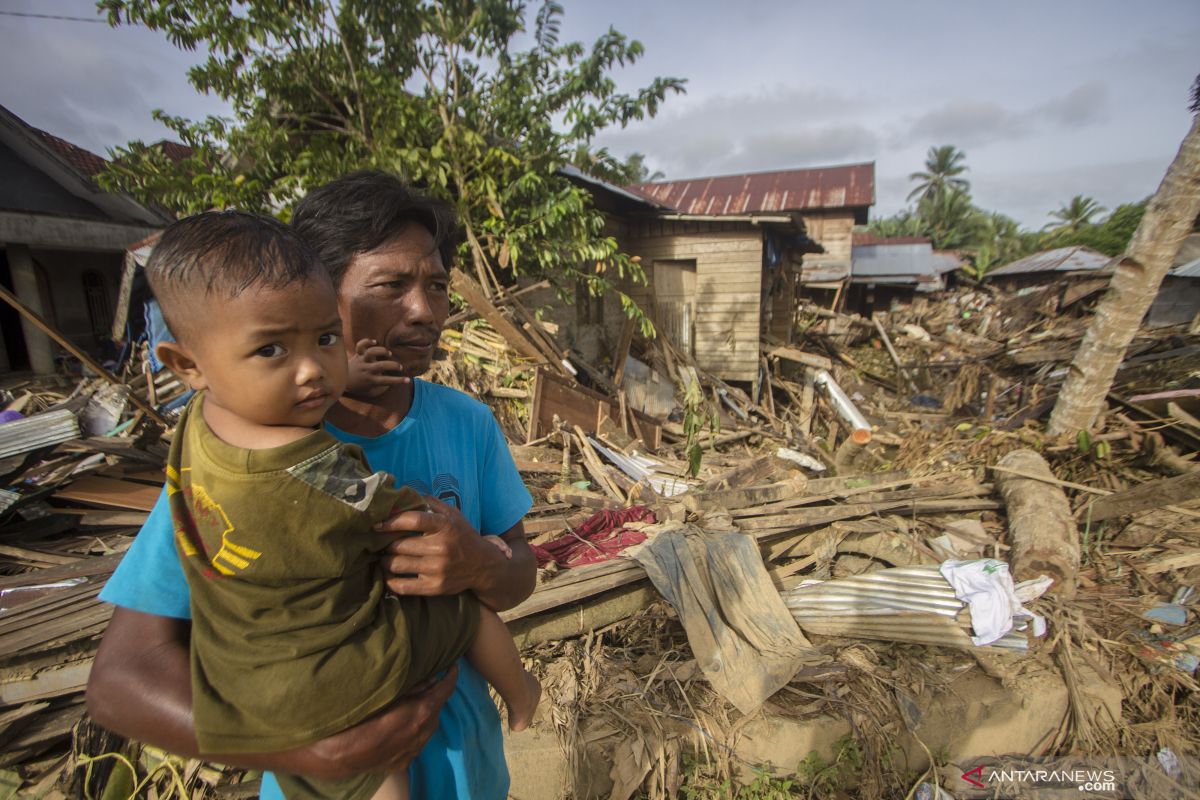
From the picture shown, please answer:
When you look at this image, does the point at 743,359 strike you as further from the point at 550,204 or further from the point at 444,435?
the point at 444,435

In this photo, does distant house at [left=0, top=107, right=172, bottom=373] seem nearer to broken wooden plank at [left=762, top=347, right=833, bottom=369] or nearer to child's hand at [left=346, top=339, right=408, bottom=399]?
child's hand at [left=346, top=339, right=408, bottom=399]

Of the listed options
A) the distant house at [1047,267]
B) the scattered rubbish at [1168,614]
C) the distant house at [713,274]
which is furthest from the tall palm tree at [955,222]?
the scattered rubbish at [1168,614]

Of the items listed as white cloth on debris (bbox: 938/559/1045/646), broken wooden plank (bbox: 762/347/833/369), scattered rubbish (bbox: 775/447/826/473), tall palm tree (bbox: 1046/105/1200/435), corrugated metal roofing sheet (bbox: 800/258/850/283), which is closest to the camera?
white cloth on debris (bbox: 938/559/1045/646)

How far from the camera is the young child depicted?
2.89 ft

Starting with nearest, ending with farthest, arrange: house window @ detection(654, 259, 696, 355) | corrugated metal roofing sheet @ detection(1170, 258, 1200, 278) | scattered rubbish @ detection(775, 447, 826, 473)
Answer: scattered rubbish @ detection(775, 447, 826, 473) < house window @ detection(654, 259, 696, 355) < corrugated metal roofing sheet @ detection(1170, 258, 1200, 278)

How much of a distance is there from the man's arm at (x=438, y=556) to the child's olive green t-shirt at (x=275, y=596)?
0.07 metres

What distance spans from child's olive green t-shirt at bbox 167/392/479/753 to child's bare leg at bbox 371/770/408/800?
222mm

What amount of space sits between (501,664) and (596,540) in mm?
3336

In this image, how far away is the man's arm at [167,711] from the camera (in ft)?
2.98

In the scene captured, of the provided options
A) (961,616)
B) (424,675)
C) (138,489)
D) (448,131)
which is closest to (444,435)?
(424,675)

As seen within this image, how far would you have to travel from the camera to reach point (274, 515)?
34.6 inches

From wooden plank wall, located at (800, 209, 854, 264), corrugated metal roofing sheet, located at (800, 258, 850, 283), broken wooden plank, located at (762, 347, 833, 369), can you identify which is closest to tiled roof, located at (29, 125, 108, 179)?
broken wooden plank, located at (762, 347, 833, 369)

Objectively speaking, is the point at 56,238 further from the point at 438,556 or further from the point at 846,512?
the point at 846,512

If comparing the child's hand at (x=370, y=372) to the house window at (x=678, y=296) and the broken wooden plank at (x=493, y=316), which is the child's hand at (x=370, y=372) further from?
the house window at (x=678, y=296)
